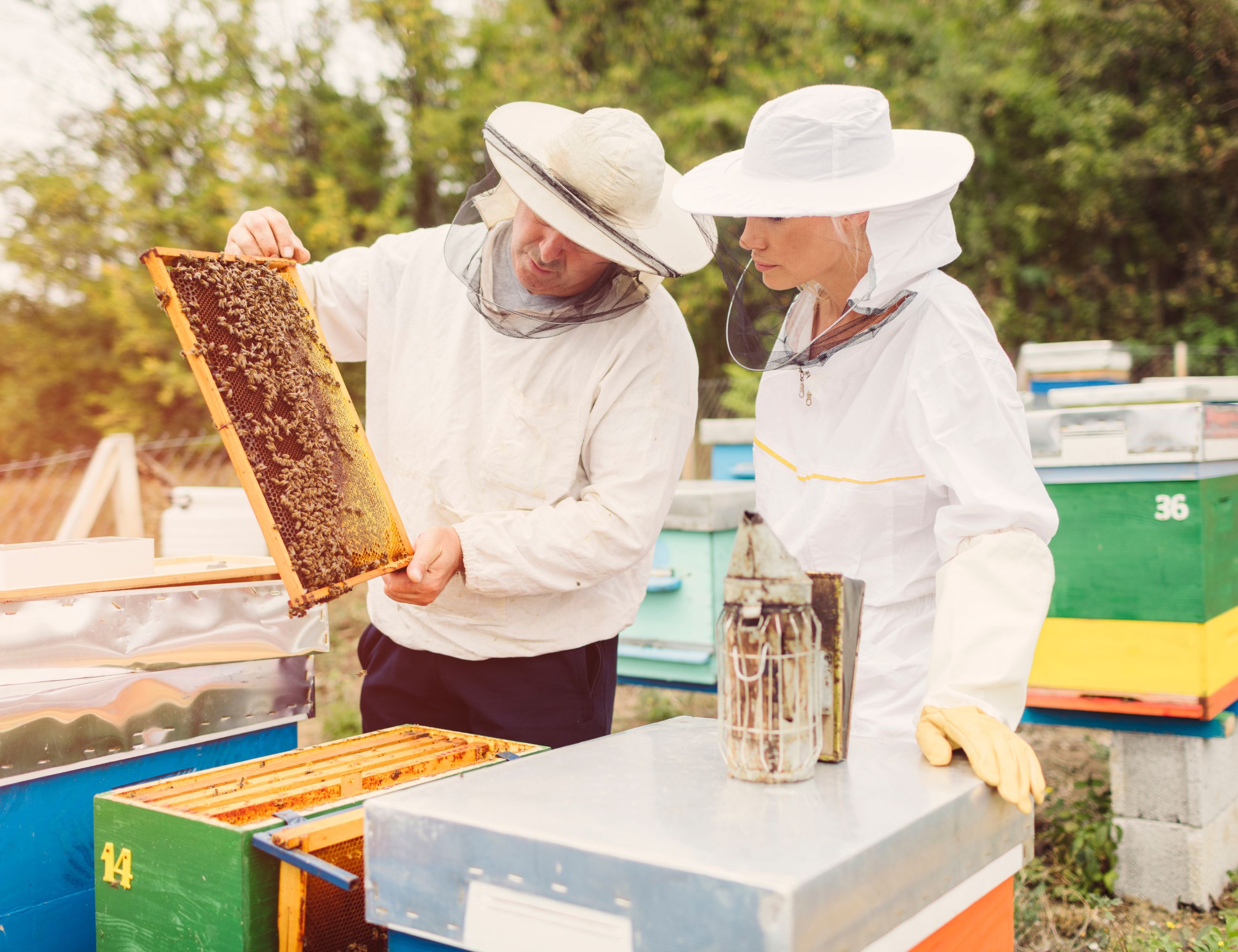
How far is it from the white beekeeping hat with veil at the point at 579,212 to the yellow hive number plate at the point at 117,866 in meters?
1.22

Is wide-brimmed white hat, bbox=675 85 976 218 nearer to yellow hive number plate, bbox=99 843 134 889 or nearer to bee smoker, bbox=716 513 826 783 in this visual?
bee smoker, bbox=716 513 826 783

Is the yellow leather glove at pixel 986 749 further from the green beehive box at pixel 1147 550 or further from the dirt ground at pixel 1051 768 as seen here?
the green beehive box at pixel 1147 550

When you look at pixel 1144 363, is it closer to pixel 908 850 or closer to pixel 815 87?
pixel 815 87

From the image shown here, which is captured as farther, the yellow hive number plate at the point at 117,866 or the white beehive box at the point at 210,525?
the white beehive box at the point at 210,525

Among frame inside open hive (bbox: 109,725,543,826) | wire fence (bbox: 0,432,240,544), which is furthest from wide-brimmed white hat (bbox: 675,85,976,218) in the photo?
wire fence (bbox: 0,432,240,544)

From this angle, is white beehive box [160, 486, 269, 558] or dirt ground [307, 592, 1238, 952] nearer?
dirt ground [307, 592, 1238, 952]

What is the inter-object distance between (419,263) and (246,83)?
12746 millimetres

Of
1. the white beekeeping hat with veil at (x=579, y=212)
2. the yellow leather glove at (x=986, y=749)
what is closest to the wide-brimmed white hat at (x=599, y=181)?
the white beekeeping hat with veil at (x=579, y=212)

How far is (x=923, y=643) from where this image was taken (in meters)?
1.84

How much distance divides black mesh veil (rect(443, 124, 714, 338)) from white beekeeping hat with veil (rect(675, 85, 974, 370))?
0.77 feet

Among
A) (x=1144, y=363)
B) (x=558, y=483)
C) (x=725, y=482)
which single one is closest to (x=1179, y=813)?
(x=725, y=482)

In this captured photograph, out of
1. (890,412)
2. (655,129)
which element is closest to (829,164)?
(890,412)

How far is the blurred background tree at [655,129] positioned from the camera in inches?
499

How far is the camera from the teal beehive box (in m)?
3.83
